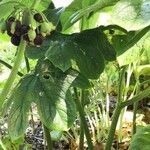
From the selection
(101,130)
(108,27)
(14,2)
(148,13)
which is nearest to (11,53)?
(101,130)

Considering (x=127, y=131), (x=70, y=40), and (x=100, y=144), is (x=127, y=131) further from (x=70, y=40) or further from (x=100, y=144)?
(x=70, y=40)

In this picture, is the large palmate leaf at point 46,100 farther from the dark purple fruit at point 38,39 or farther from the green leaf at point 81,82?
the dark purple fruit at point 38,39

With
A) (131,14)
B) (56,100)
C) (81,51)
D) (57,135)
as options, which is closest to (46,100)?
(56,100)

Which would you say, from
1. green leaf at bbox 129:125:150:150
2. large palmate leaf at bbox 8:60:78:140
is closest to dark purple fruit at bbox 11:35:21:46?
large palmate leaf at bbox 8:60:78:140

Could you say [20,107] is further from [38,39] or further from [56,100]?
[38,39]

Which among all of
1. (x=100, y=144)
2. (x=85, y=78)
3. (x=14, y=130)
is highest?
(x=85, y=78)

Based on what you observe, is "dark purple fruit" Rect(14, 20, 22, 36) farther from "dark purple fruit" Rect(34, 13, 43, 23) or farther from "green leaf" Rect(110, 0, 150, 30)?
"green leaf" Rect(110, 0, 150, 30)
